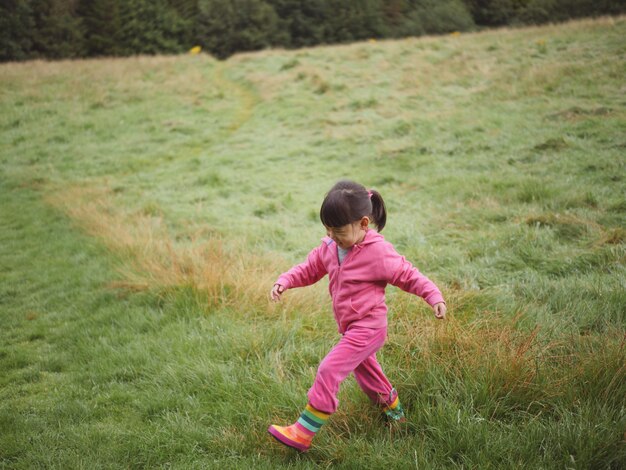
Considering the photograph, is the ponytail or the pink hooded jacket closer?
the pink hooded jacket

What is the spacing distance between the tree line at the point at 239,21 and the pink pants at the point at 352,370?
149ft

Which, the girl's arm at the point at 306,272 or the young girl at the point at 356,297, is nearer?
the young girl at the point at 356,297

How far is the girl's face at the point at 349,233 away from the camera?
8.63ft

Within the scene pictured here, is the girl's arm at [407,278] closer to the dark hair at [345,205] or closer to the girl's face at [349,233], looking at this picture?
the girl's face at [349,233]

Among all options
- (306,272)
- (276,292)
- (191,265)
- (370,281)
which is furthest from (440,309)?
(191,265)

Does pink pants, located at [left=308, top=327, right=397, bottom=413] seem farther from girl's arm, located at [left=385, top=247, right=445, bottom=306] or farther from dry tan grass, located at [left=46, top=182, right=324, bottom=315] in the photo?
dry tan grass, located at [left=46, top=182, right=324, bottom=315]

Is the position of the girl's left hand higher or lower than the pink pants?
higher

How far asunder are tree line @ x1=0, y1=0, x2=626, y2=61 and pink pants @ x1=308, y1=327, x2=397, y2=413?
45.3m

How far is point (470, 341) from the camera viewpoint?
10.1 ft

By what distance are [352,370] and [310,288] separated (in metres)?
2.08

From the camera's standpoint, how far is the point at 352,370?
104 inches

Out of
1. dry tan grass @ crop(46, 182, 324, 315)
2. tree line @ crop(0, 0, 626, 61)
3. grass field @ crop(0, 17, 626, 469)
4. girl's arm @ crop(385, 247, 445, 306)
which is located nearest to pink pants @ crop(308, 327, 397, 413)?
grass field @ crop(0, 17, 626, 469)

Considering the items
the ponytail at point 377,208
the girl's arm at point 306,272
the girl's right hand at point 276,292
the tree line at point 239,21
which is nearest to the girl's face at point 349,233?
the ponytail at point 377,208

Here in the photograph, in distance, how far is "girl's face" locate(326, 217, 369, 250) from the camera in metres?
2.63
